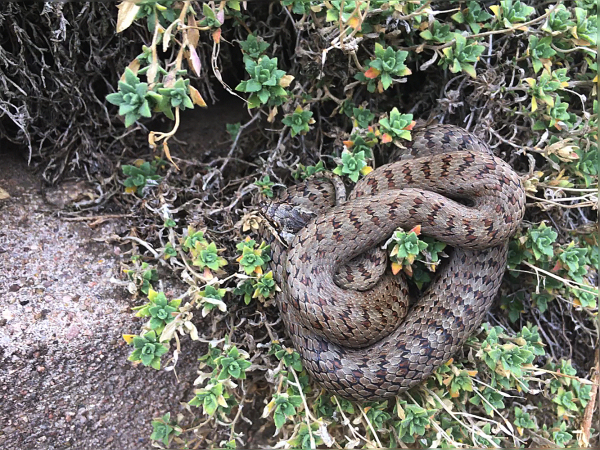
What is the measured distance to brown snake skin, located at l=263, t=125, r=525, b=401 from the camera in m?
2.39

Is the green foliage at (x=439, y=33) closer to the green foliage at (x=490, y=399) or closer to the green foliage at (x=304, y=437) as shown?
the green foliage at (x=490, y=399)

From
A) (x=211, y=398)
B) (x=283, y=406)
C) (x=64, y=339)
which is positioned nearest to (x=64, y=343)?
(x=64, y=339)

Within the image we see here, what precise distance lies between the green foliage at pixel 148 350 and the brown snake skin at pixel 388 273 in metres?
0.68

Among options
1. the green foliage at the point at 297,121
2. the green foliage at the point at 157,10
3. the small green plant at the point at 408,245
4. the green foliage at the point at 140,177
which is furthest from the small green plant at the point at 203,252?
the green foliage at the point at 157,10

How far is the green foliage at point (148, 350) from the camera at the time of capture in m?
2.13

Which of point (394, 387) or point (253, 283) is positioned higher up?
point (253, 283)

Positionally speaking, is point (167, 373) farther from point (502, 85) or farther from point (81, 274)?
point (502, 85)

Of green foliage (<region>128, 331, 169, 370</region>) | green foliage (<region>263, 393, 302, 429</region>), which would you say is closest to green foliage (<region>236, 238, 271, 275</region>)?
green foliage (<region>128, 331, 169, 370</region>)

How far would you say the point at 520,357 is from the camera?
2355 millimetres

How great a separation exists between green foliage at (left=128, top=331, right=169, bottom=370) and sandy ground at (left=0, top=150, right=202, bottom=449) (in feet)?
1.33

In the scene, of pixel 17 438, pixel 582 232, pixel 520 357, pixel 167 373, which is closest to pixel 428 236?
pixel 520 357

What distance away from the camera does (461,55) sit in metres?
2.39

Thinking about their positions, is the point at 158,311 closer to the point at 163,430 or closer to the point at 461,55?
the point at 163,430

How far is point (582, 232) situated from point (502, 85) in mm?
976
